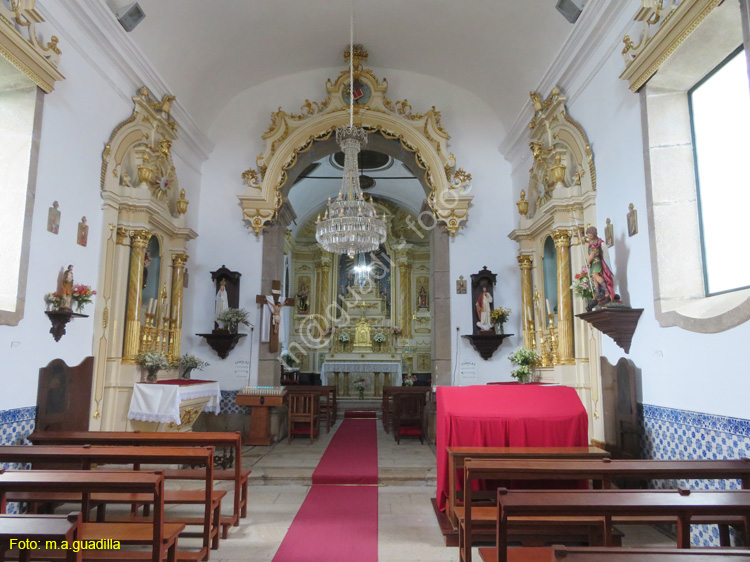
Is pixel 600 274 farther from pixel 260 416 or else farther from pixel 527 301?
pixel 260 416

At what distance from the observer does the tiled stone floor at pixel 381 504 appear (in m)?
4.00

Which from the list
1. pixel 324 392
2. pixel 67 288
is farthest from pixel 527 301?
pixel 67 288

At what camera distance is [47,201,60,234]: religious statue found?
532cm

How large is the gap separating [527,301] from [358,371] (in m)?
6.70

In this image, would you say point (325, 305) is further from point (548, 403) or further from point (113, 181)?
point (548, 403)

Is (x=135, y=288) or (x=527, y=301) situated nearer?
(x=135, y=288)

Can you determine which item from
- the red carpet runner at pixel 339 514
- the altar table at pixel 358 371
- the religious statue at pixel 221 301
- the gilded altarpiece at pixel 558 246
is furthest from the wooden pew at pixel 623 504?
the altar table at pixel 358 371

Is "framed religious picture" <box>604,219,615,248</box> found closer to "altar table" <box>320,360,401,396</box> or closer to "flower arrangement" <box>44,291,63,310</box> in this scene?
"flower arrangement" <box>44,291,63,310</box>

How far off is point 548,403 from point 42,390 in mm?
4734

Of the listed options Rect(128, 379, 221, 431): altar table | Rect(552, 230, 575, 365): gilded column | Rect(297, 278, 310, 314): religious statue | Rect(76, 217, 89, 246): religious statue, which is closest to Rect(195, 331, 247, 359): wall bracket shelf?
Rect(128, 379, 221, 431): altar table

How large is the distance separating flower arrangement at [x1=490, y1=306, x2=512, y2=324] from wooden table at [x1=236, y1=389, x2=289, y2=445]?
11.6ft

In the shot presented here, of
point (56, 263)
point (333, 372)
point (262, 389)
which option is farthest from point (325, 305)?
point (56, 263)

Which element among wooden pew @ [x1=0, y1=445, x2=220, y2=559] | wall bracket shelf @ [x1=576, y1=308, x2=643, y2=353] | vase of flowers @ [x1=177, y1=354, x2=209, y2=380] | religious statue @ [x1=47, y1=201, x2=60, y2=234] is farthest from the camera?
vase of flowers @ [x1=177, y1=354, x2=209, y2=380]

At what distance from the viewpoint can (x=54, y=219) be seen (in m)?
5.39
